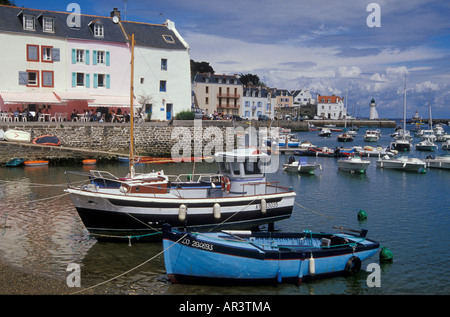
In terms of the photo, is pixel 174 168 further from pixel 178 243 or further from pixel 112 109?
pixel 178 243

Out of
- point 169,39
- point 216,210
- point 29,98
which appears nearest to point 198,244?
point 216,210

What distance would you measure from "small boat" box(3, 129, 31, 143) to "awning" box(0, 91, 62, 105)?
4832 millimetres

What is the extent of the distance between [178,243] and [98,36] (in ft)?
128

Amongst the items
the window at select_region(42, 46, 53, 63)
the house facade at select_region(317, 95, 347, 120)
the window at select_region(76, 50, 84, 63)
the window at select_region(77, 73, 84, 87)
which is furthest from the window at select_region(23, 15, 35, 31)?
the house facade at select_region(317, 95, 347, 120)

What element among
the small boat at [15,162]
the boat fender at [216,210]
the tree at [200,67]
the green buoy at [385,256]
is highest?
the tree at [200,67]

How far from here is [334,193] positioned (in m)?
30.2

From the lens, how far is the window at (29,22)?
43.0 m

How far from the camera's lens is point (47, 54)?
145 feet

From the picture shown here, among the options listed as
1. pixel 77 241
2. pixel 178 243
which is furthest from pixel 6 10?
pixel 178 243

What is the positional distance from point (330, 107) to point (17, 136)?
127 metres

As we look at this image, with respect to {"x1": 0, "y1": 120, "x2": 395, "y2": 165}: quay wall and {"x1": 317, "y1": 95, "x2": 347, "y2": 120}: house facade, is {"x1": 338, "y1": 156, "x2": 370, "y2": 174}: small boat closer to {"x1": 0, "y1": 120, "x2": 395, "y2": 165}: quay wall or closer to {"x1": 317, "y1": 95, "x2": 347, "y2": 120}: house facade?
{"x1": 0, "y1": 120, "x2": 395, "y2": 165}: quay wall

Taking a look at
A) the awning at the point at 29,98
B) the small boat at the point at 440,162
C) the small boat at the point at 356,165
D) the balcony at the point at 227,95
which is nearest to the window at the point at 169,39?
the awning at the point at 29,98

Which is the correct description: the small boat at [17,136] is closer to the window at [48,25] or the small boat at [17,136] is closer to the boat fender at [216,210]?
the window at [48,25]

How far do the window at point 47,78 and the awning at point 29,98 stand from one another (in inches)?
36.4
